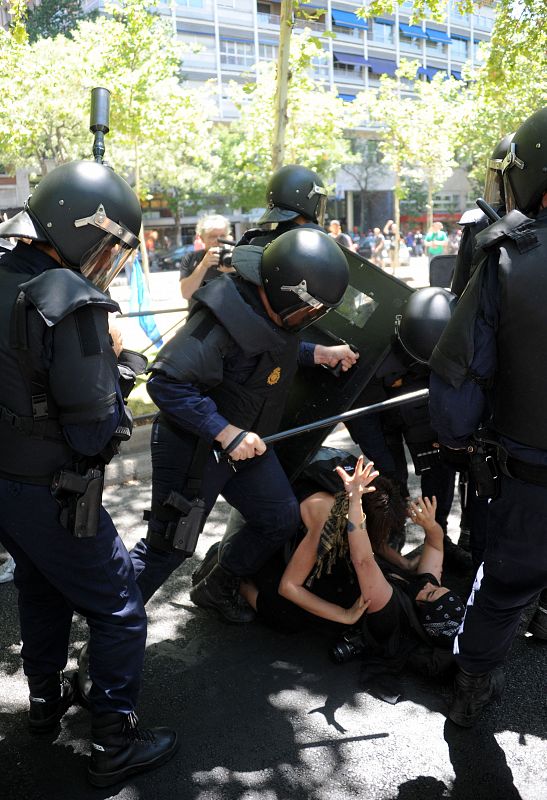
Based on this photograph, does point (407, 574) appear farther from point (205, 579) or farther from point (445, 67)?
point (445, 67)

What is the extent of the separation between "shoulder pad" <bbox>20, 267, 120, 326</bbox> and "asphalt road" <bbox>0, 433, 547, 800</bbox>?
153 cm

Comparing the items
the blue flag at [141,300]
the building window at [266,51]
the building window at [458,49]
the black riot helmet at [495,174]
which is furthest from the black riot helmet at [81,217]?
the building window at [458,49]

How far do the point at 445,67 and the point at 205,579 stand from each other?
6713 centimetres

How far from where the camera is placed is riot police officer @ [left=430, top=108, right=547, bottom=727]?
220 cm

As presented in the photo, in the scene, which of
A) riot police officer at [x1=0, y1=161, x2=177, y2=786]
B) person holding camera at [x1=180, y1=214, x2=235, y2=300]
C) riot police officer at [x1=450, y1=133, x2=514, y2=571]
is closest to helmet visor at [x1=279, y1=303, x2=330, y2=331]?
riot police officer at [x1=0, y1=161, x2=177, y2=786]

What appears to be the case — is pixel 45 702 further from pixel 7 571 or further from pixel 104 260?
pixel 104 260

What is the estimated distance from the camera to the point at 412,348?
342 cm

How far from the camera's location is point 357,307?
369cm

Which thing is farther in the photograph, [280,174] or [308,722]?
[280,174]

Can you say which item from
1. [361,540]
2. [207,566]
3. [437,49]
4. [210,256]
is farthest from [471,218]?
[437,49]

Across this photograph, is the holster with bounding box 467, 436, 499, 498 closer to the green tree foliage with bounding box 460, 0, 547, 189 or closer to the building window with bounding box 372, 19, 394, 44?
the green tree foliage with bounding box 460, 0, 547, 189

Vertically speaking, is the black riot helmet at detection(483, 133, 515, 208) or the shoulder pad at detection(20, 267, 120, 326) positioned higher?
the black riot helmet at detection(483, 133, 515, 208)

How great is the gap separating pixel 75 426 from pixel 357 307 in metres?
1.96

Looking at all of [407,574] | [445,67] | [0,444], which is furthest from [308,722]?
[445,67]
